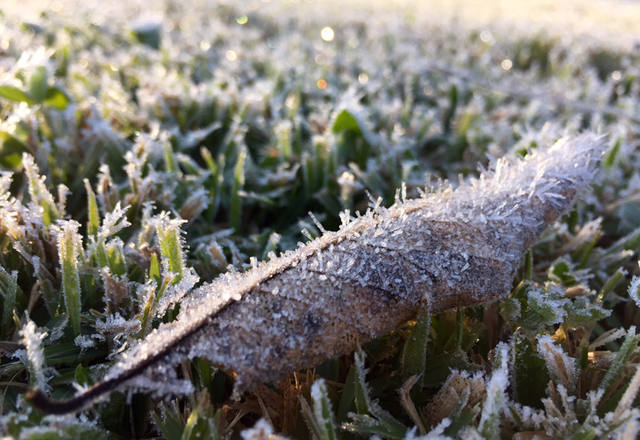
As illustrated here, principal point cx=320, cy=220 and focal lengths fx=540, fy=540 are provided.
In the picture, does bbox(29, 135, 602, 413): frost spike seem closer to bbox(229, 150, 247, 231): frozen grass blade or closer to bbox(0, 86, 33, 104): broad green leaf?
bbox(229, 150, 247, 231): frozen grass blade

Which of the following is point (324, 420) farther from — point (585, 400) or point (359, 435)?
point (585, 400)

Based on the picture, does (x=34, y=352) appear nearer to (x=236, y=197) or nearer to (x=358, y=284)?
(x=358, y=284)

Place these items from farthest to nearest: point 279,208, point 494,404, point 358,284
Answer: point 279,208
point 358,284
point 494,404

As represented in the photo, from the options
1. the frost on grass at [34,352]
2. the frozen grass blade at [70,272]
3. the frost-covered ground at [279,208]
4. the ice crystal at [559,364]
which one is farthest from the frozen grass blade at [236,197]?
the ice crystal at [559,364]

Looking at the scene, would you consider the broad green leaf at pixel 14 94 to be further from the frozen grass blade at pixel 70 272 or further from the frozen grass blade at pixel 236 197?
the frozen grass blade at pixel 70 272

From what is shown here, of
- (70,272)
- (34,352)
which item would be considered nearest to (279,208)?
(70,272)

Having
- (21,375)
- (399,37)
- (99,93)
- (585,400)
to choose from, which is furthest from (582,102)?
(21,375)

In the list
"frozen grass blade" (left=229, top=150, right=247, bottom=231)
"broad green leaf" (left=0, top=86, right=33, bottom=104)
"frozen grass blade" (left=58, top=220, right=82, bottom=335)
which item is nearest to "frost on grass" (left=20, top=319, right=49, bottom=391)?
"frozen grass blade" (left=58, top=220, right=82, bottom=335)
